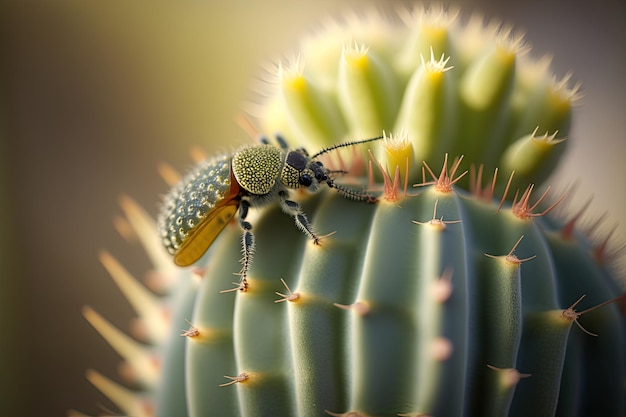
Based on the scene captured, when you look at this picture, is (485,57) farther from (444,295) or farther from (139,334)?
(139,334)

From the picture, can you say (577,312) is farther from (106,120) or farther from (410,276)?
(106,120)

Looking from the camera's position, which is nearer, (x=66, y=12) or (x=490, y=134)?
(x=490, y=134)

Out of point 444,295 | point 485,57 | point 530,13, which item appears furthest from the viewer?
point 530,13

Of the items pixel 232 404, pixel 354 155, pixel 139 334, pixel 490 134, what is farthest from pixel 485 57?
pixel 139 334

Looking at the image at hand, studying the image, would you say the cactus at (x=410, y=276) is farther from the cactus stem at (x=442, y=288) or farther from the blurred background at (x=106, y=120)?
the blurred background at (x=106, y=120)

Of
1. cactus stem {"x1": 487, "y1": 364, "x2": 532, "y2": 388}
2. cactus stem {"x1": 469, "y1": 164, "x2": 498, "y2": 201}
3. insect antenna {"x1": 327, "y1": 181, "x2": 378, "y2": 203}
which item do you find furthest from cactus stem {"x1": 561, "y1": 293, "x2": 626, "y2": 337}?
insect antenna {"x1": 327, "y1": 181, "x2": 378, "y2": 203}

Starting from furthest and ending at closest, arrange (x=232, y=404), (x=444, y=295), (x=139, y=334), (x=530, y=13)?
(x=530, y=13)
(x=139, y=334)
(x=232, y=404)
(x=444, y=295)

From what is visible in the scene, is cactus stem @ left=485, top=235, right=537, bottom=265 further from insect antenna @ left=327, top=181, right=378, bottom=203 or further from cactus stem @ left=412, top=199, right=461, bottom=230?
insect antenna @ left=327, top=181, right=378, bottom=203

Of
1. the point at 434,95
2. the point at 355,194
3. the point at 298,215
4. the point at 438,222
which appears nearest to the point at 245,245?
the point at 298,215
